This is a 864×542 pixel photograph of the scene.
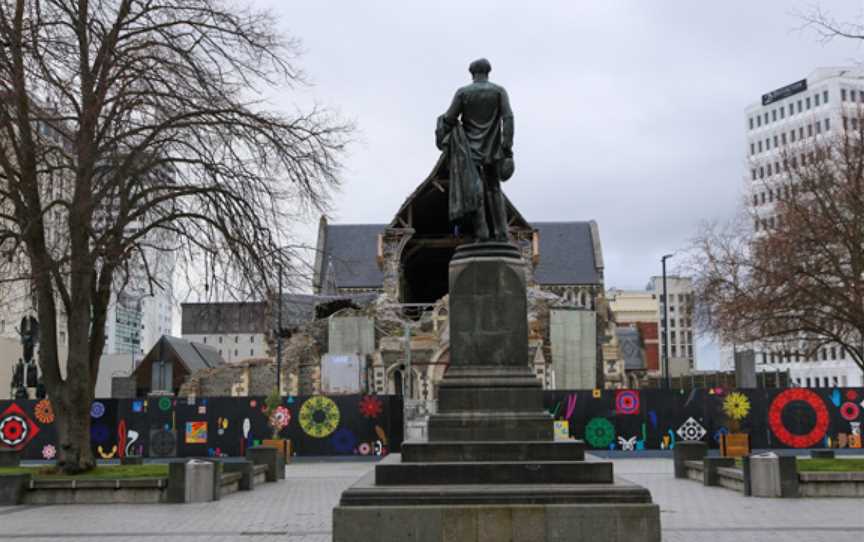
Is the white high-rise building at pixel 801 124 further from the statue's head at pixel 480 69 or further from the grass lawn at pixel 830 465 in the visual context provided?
the statue's head at pixel 480 69

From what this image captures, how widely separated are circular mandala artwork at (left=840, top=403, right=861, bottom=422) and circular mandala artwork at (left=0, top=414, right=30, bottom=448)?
23.7 m

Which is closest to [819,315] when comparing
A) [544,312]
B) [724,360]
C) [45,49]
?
[45,49]

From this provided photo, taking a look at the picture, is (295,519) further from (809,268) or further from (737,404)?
(737,404)

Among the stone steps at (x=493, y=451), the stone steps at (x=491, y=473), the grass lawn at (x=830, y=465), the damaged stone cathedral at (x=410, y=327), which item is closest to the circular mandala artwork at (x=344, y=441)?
the damaged stone cathedral at (x=410, y=327)

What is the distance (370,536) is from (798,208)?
45.3 feet

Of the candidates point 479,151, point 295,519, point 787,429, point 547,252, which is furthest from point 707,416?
point 547,252

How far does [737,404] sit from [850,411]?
3250 millimetres

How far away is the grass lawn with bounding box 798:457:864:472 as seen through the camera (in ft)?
53.5

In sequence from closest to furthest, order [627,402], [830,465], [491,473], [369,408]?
1. [491,473]
2. [830,465]
3. [627,402]
4. [369,408]

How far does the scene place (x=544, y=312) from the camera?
43.1 meters

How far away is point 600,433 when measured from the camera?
2723 cm

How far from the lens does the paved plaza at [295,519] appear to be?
1131cm

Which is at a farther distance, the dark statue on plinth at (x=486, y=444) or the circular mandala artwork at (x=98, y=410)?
the circular mandala artwork at (x=98, y=410)

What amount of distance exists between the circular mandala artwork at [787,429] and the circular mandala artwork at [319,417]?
12.6 metres
